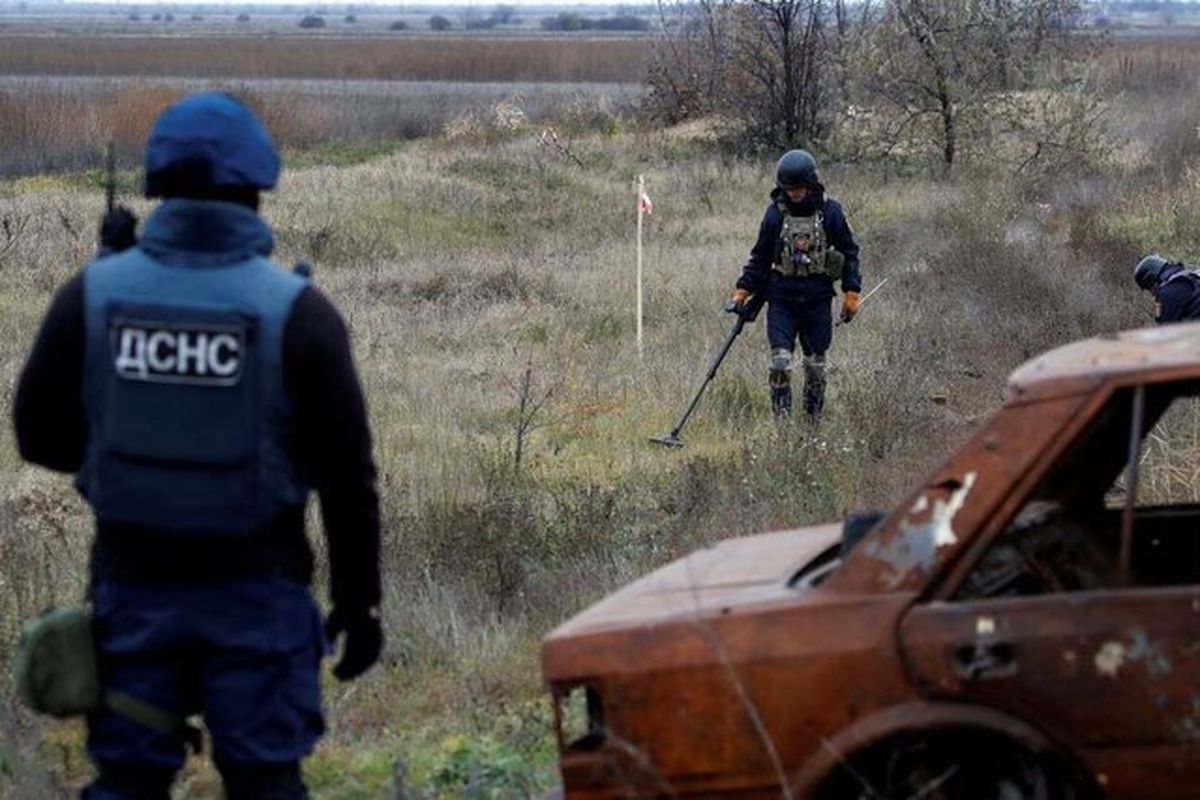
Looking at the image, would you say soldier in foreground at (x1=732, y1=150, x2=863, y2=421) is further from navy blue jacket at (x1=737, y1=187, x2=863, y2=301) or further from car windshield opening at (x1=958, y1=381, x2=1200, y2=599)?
car windshield opening at (x1=958, y1=381, x2=1200, y2=599)

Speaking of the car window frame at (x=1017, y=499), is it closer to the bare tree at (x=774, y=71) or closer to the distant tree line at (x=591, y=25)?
the bare tree at (x=774, y=71)

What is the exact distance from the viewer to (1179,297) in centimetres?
885

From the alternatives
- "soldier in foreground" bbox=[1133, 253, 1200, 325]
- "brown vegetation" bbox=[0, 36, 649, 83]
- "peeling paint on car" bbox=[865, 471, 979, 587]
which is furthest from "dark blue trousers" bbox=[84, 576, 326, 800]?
"brown vegetation" bbox=[0, 36, 649, 83]

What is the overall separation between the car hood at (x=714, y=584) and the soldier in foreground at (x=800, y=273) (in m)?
5.87

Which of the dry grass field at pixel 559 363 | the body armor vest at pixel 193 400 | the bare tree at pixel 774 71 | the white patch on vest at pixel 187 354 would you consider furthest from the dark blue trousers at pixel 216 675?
the bare tree at pixel 774 71

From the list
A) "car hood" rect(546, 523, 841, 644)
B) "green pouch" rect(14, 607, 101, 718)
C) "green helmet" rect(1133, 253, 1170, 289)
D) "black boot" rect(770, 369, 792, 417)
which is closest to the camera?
"green pouch" rect(14, 607, 101, 718)

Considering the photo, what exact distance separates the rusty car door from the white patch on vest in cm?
148

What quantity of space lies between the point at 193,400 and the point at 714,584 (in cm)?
140

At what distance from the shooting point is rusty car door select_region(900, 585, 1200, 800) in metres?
3.78

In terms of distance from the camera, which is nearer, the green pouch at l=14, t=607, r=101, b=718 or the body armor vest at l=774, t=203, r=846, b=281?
the green pouch at l=14, t=607, r=101, b=718

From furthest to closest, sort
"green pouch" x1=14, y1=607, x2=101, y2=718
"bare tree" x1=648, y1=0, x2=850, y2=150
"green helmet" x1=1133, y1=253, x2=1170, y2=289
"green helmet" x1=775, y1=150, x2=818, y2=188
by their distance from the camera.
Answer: "bare tree" x1=648, y1=0, x2=850, y2=150 → "green helmet" x1=775, y1=150, x2=818, y2=188 → "green helmet" x1=1133, y1=253, x2=1170, y2=289 → "green pouch" x1=14, y1=607, x2=101, y2=718

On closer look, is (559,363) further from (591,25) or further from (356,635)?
(591,25)

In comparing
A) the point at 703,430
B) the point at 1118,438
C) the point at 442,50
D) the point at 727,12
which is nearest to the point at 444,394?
the point at 703,430

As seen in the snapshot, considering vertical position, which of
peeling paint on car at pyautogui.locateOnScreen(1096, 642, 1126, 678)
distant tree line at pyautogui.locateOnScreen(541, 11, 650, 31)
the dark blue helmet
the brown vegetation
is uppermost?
the dark blue helmet
